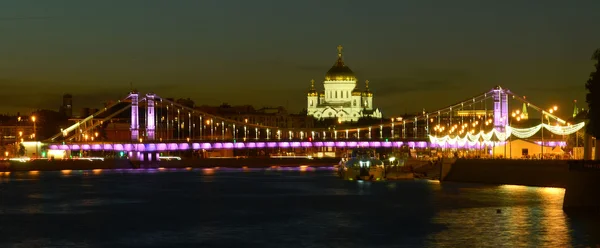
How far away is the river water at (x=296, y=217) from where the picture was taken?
4156 centimetres

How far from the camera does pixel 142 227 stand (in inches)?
1845

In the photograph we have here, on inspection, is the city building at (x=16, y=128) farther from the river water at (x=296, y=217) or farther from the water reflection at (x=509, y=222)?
the water reflection at (x=509, y=222)

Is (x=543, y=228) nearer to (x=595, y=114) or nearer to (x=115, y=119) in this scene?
(x=595, y=114)

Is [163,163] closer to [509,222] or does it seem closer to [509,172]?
[509,172]

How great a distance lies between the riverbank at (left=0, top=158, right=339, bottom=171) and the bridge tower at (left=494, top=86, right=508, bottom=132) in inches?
1701

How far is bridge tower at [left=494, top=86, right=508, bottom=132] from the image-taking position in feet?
315

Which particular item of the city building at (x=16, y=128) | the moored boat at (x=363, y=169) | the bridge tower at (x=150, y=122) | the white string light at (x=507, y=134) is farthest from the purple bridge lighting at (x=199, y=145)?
the city building at (x=16, y=128)

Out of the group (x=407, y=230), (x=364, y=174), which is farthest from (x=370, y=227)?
(x=364, y=174)

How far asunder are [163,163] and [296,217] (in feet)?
271

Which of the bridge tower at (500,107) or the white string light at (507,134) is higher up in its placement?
the bridge tower at (500,107)

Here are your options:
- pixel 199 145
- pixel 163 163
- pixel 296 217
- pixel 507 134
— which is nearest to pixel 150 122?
pixel 199 145

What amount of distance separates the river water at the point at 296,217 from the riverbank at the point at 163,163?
41.1m

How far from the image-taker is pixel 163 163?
13300 cm

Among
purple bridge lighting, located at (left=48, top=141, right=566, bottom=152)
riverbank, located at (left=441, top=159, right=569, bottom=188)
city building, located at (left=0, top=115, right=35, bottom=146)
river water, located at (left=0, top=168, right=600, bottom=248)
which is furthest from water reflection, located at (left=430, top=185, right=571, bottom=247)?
city building, located at (left=0, top=115, right=35, bottom=146)
